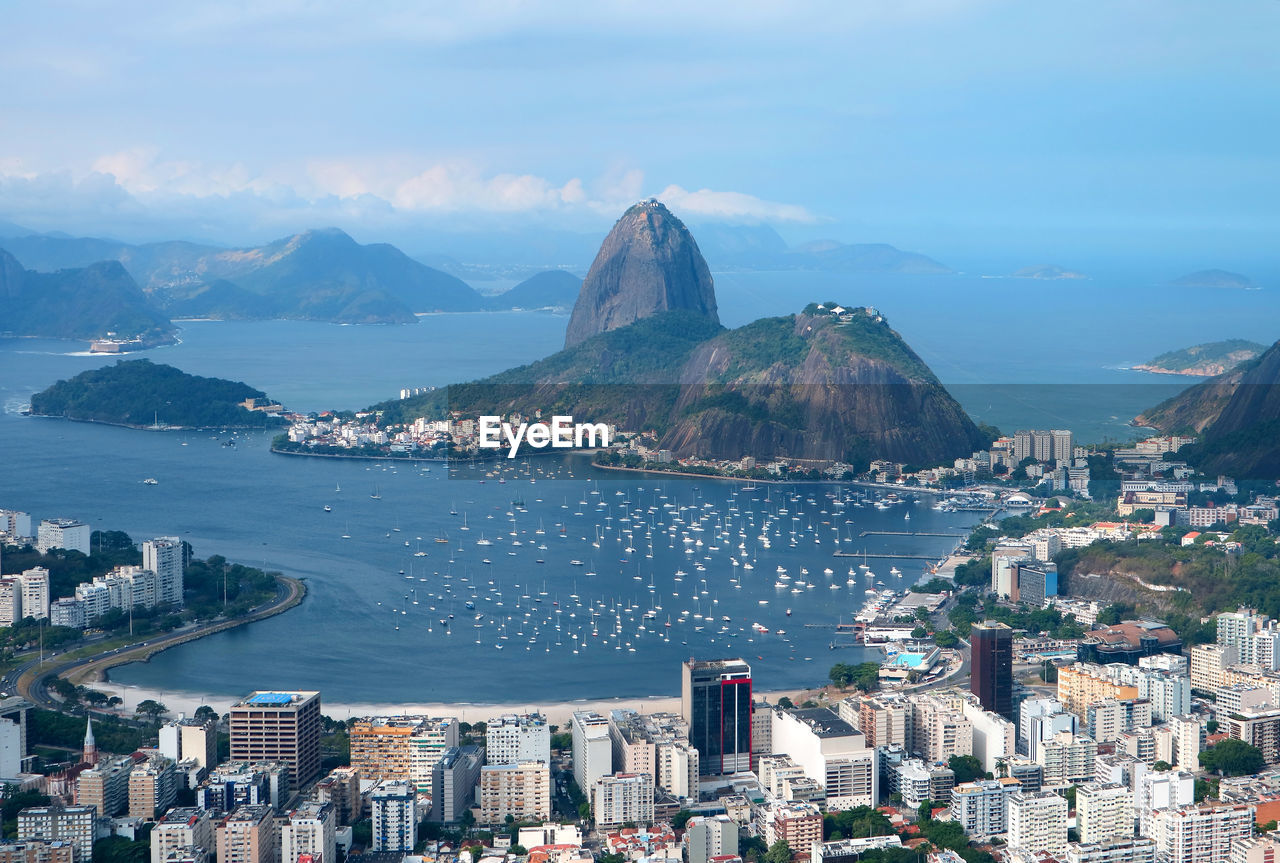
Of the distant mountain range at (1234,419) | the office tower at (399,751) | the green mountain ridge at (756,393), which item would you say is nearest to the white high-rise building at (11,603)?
the office tower at (399,751)

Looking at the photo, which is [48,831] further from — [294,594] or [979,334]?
[979,334]

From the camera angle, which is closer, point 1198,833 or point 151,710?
point 1198,833

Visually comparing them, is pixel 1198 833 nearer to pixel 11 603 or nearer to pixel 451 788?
pixel 451 788

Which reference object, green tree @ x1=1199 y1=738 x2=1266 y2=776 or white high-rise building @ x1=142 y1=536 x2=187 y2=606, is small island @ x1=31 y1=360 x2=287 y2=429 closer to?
white high-rise building @ x1=142 y1=536 x2=187 y2=606

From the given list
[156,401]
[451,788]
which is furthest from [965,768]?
[156,401]

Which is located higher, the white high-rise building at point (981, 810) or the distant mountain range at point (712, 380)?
the distant mountain range at point (712, 380)

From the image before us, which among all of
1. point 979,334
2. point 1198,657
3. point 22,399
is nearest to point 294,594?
point 1198,657

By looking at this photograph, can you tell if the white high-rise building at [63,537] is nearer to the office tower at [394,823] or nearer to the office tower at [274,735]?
the office tower at [274,735]
